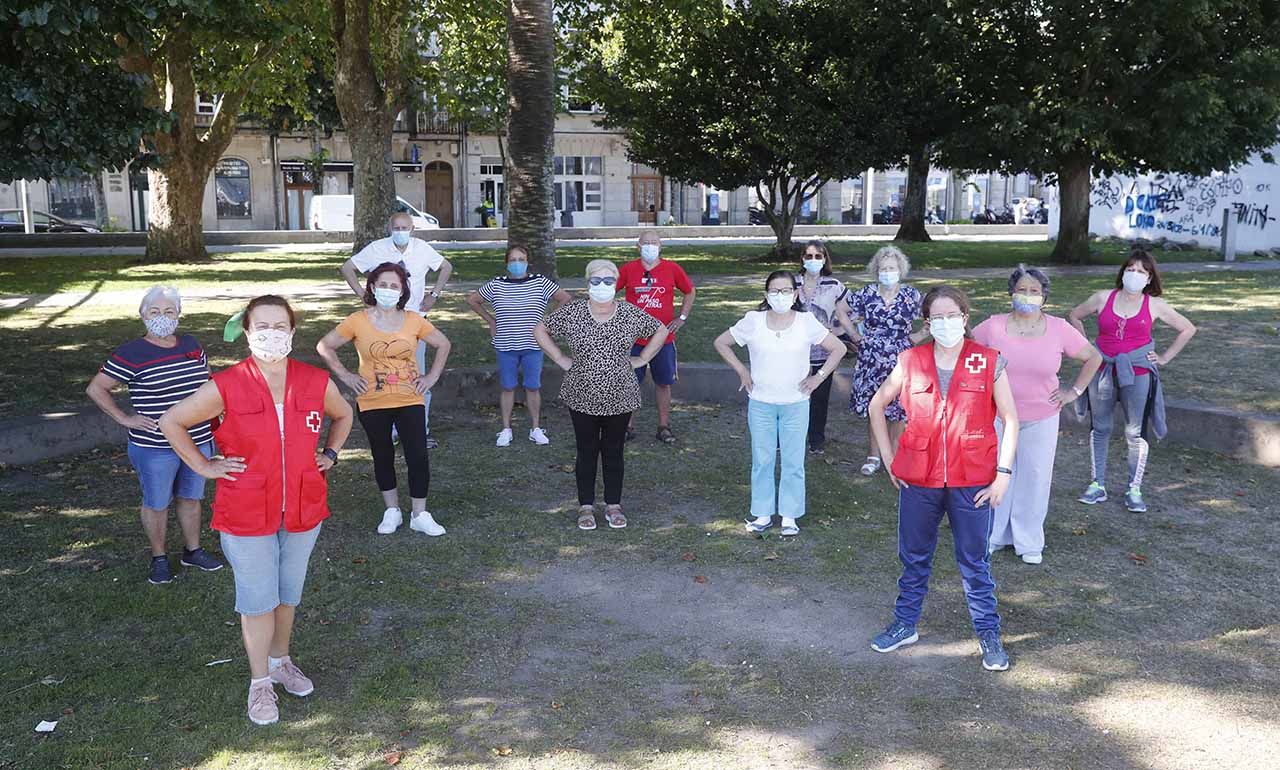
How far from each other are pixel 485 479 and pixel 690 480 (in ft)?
4.88

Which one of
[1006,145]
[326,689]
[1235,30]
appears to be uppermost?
[1235,30]

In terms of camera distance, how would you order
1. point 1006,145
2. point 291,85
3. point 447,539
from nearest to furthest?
1. point 447,539
2. point 1006,145
3. point 291,85

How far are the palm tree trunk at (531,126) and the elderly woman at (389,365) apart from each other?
6215 millimetres

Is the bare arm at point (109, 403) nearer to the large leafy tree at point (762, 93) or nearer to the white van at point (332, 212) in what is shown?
the large leafy tree at point (762, 93)

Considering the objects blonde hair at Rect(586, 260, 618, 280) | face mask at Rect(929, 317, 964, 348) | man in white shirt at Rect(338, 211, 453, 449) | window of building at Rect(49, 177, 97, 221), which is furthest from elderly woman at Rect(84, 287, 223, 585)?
window of building at Rect(49, 177, 97, 221)

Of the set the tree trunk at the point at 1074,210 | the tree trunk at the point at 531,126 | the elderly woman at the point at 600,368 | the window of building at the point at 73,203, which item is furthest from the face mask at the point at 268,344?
the window of building at the point at 73,203

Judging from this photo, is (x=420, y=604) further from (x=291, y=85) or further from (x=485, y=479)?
(x=291, y=85)

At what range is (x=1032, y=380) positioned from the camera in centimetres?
619

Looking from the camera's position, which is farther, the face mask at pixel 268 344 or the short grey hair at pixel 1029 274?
the short grey hair at pixel 1029 274

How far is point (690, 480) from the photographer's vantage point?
8273 millimetres

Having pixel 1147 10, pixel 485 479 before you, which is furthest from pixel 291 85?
pixel 485 479

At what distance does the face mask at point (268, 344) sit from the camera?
4309 mm

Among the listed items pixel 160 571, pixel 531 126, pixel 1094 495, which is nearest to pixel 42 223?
pixel 531 126

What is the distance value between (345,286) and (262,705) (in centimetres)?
1526
